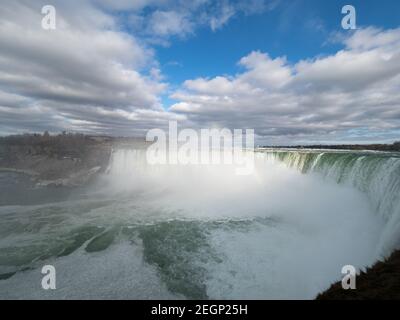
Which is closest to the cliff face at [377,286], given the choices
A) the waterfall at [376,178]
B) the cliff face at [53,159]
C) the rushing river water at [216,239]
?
the rushing river water at [216,239]

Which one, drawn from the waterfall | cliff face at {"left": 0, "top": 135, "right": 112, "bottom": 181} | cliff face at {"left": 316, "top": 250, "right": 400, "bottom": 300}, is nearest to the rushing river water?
the waterfall

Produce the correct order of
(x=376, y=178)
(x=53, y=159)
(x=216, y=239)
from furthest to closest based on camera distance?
(x=53, y=159) < (x=216, y=239) < (x=376, y=178)

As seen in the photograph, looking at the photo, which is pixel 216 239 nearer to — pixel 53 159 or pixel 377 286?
pixel 377 286

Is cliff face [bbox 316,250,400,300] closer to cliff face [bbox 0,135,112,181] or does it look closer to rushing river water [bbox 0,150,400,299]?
rushing river water [bbox 0,150,400,299]

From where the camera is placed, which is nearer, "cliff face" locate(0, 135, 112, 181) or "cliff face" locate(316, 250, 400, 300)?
"cliff face" locate(316, 250, 400, 300)

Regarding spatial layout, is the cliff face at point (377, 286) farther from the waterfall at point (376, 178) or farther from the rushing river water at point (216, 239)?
the waterfall at point (376, 178)

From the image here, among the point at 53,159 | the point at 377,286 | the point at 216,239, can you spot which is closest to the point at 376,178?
the point at 216,239
